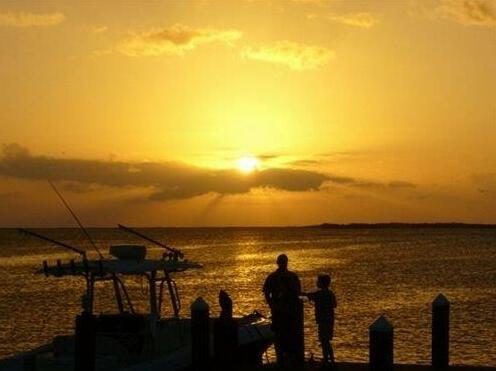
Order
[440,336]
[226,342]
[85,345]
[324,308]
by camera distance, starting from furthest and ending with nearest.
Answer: [440,336] → [324,308] → [226,342] → [85,345]

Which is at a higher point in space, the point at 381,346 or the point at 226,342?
the point at 381,346

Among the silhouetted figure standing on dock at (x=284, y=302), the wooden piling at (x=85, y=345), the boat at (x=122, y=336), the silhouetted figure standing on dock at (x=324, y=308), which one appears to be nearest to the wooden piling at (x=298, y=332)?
the silhouetted figure standing on dock at (x=284, y=302)

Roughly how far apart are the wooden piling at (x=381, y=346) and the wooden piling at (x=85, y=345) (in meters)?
4.58

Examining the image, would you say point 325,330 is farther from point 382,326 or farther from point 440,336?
point 440,336

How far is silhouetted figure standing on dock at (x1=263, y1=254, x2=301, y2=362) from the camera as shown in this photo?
52.7 feet

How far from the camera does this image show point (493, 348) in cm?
3412

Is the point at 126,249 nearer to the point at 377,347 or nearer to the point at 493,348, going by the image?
the point at 377,347

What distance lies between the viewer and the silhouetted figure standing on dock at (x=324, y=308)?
16.2 meters

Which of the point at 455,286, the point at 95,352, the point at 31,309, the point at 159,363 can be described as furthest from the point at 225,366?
the point at 455,286

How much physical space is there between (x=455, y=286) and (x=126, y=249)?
5613cm

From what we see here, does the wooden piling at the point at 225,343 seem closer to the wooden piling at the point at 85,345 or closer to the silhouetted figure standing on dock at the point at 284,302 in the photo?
the silhouetted figure standing on dock at the point at 284,302

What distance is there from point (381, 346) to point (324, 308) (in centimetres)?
177

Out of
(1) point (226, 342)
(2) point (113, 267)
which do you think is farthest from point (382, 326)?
(2) point (113, 267)

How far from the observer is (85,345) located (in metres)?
15.0
